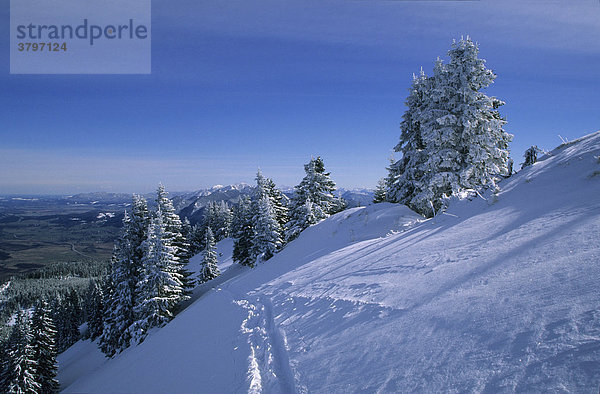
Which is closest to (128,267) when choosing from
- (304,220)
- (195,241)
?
(304,220)

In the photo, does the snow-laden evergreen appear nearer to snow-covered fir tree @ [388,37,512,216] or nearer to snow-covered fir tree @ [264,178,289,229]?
snow-covered fir tree @ [264,178,289,229]

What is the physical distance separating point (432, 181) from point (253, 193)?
20555 millimetres

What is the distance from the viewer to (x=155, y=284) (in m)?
20.1

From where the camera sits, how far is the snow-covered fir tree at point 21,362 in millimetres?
20906

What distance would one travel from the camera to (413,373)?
11.2 ft

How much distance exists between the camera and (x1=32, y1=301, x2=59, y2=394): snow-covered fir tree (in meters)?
23.3

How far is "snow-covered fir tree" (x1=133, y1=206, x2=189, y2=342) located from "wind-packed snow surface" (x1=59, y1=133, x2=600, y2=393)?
33.3ft

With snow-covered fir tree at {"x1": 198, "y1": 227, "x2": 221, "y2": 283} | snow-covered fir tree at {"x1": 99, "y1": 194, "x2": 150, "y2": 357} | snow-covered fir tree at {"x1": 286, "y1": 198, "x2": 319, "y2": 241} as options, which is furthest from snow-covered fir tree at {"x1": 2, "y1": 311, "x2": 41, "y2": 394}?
snow-covered fir tree at {"x1": 286, "y1": 198, "x2": 319, "y2": 241}

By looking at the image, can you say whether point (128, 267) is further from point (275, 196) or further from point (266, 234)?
point (275, 196)

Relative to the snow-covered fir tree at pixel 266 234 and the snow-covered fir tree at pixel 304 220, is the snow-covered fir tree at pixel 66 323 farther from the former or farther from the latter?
the snow-covered fir tree at pixel 304 220

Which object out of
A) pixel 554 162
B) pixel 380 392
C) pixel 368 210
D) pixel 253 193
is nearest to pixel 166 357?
pixel 380 392

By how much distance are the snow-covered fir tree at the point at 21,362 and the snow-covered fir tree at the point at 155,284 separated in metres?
10.1

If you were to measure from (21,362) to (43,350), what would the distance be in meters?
2.87

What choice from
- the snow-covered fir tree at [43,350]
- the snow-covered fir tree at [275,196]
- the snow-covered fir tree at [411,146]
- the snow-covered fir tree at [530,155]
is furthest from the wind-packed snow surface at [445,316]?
the snow-covered fir tree at [275,196]
